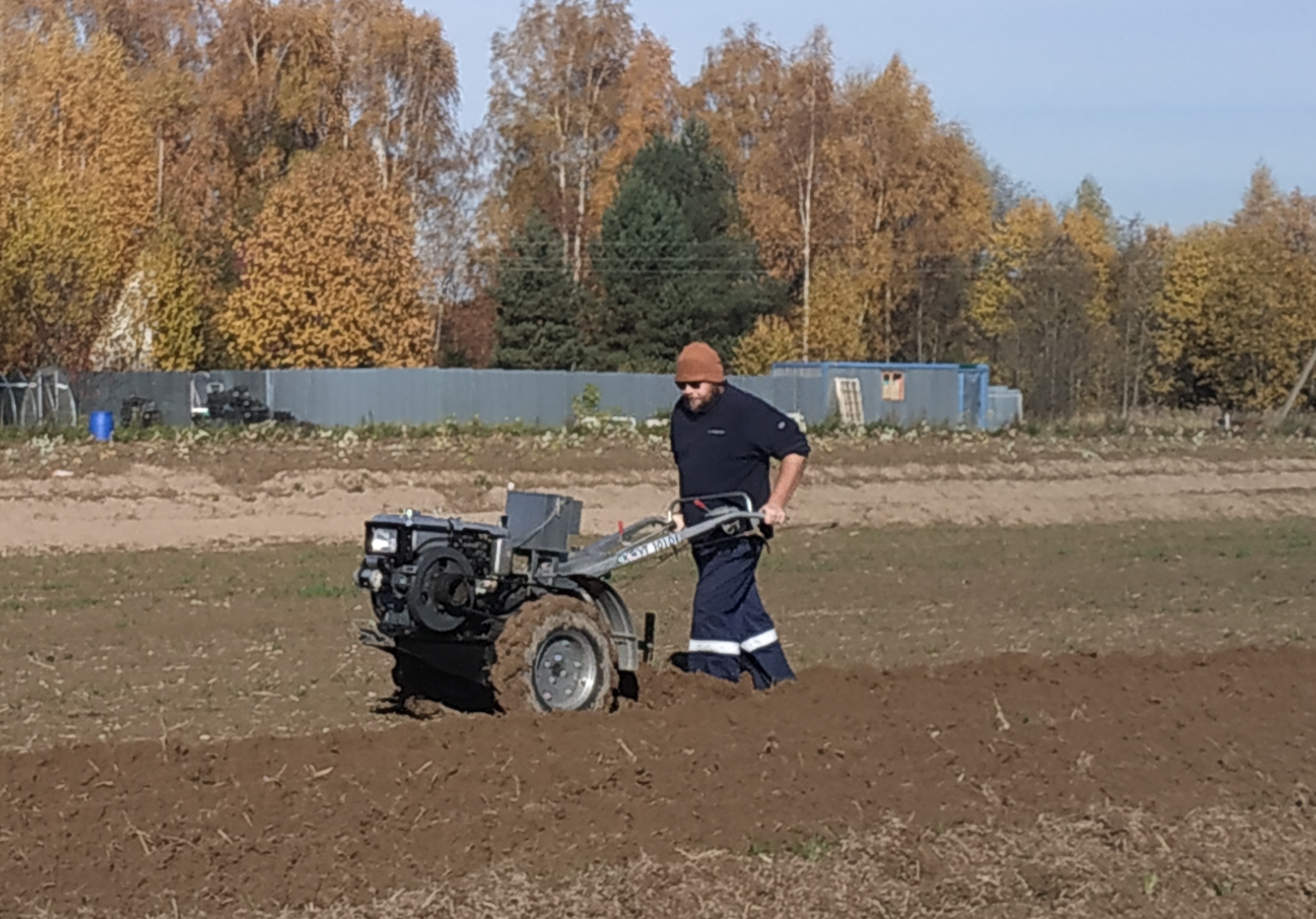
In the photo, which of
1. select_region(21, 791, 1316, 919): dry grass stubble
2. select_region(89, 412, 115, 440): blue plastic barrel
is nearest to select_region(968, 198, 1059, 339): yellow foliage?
select_region(89, 412, 115, 440): blue plastic barrel

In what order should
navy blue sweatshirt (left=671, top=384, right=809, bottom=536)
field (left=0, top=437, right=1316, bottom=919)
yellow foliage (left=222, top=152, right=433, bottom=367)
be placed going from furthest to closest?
yellow foliage (left=222, top=152, right=433, bottom=367) < navy blue sweatshirt (left=671, top=384, right=809, bottom=536) < field (left=0, top=437, right=1316, bottom=919)

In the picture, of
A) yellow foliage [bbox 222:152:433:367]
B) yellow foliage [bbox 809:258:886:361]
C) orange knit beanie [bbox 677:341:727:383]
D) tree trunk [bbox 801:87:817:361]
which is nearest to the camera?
orange knit beanie [bbox 677:341:727:383]

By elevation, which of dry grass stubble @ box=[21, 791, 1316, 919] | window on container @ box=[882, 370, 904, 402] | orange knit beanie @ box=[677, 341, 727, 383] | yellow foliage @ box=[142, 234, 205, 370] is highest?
yellow foliage @ box=[142, 234, 205, 370]

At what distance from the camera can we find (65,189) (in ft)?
147

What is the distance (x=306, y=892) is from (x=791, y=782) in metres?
2.44

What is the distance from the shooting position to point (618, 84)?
6912cm

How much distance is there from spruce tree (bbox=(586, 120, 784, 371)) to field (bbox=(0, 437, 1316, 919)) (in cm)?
4251

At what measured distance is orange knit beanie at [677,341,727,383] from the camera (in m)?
9.63

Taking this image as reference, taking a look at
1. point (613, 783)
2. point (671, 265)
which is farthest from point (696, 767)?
point (671, 265)

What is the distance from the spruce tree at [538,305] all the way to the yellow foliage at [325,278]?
14.8 feet

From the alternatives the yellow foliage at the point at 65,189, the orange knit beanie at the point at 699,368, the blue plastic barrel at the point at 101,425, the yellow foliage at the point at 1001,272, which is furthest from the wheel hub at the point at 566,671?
the yellow foliage at the point at 1001,272

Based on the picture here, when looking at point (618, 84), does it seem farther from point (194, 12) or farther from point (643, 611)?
point (643, 611)

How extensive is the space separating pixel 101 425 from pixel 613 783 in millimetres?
25535

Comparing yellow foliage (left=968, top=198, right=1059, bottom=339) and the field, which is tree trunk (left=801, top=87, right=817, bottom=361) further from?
the field
